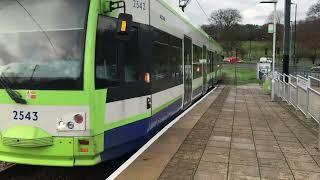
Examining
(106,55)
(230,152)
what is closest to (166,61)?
(230,152)

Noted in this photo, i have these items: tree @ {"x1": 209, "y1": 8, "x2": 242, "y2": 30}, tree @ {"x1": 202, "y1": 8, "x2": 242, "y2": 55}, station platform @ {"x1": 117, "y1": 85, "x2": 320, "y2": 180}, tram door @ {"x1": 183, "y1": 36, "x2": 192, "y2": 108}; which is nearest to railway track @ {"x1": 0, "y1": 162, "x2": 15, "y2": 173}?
station platform @ {"x1": 117, "y1": 85, "x2": 320, "y2": 180}

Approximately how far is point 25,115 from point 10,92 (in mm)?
407

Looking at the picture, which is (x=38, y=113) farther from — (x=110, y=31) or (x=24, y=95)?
(x=110, y=31)

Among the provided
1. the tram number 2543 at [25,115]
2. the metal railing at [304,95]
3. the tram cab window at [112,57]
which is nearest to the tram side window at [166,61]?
the tram cab window at [112,57]

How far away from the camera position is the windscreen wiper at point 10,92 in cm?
643

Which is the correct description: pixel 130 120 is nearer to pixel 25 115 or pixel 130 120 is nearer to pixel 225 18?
pixel 25 115

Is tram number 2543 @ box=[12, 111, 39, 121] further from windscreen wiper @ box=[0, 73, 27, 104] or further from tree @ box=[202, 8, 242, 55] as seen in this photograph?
tree @ box=[202, 8, 242, 55]

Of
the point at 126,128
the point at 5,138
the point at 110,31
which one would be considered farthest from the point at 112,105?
the point at 5,138

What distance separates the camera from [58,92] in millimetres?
6320

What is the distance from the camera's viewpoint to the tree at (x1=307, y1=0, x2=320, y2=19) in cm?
6928

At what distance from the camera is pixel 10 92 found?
6477 mm

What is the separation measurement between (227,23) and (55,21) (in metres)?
80.8

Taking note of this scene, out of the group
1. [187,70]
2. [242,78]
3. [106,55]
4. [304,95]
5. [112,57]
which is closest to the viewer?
[106,55]

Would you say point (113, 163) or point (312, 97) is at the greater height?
point (312, 97)
